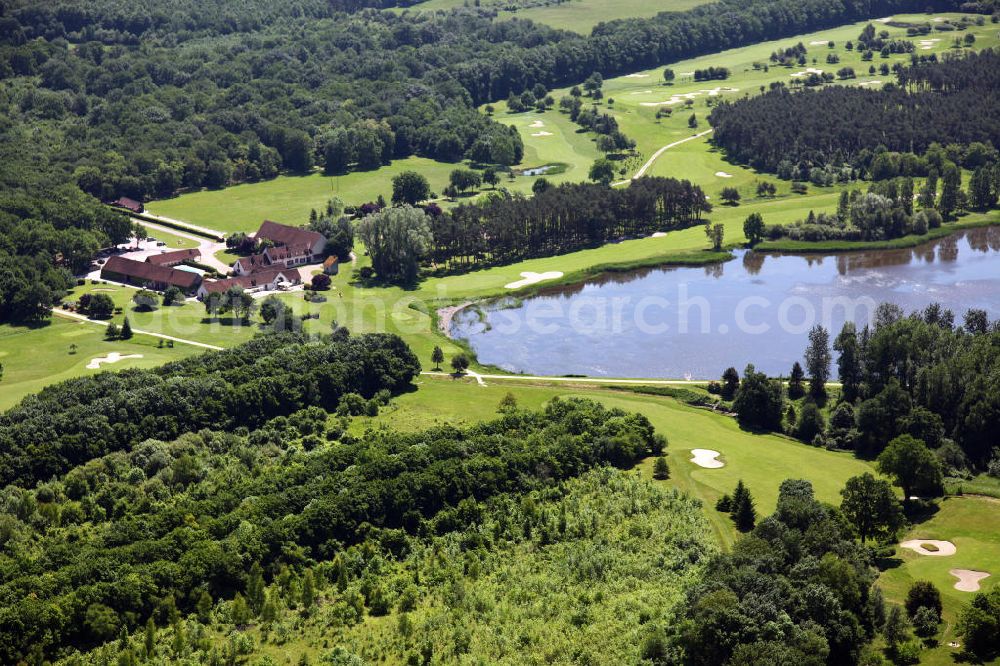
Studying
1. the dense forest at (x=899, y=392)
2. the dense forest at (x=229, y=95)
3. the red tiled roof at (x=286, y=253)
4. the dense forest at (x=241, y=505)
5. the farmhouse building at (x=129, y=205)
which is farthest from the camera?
the dense forest at (x=229, y=95)

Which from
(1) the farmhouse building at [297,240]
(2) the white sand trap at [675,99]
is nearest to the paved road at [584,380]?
(1) the farmhouse building at [297,240]

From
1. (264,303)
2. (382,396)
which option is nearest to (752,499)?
(382,396)

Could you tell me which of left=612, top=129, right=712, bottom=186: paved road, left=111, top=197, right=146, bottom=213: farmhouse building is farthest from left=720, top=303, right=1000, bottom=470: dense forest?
left=111, top=197, right=146, bottom=213: farmhouse building

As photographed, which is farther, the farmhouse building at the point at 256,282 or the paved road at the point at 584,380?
the farmhouse building at the point at 256,282

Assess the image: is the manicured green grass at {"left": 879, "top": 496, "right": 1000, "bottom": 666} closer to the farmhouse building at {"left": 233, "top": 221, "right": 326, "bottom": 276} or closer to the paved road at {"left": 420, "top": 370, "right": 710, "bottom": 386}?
the paved road at {"left": 420, "top": 370, "right": 710, "bottom": 386}

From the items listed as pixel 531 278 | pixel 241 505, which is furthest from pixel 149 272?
pixel 241 505

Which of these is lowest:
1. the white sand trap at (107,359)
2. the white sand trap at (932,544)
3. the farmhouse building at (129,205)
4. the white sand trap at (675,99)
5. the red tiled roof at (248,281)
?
the white sand trap at (932,544)

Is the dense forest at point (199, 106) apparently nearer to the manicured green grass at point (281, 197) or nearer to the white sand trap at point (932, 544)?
the manicured green grass at point (281, 197)
